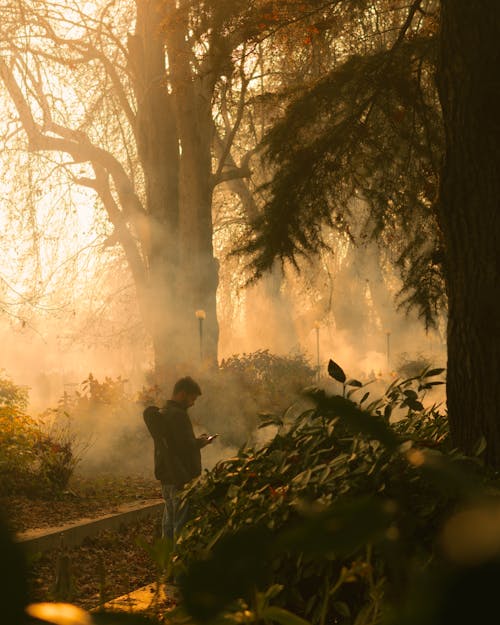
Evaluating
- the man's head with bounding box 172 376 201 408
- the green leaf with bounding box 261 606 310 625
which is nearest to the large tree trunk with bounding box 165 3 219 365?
the man's head with bounding box 172 376 201 408

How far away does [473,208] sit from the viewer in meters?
4.73

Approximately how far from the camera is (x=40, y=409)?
21938 millimetres

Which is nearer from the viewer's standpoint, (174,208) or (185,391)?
(185,391)

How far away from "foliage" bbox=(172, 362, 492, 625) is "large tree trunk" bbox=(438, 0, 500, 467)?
0.24m

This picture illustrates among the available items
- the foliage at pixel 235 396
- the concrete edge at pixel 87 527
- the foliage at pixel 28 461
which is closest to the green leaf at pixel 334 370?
the concrete edge at pixel 87 527

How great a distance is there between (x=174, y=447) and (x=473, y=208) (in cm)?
459

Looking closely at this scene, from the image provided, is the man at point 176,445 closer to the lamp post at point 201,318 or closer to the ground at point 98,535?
the ground at point 98,535

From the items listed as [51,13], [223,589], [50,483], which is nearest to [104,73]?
[51,13]

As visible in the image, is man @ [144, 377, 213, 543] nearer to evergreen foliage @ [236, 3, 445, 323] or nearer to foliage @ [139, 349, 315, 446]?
evergreen foliage @ [236, 3, 445, 323]

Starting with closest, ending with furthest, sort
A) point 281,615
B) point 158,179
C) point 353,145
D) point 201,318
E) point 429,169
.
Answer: point 281,615 → point 353,145 → point 429,169 → point 201,318 → point 158,179

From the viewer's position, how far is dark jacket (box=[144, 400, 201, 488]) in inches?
336

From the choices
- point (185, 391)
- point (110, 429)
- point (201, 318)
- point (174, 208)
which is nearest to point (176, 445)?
point (185, 391)

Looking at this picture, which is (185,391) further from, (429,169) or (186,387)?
(429,169)

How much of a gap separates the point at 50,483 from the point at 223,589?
1065 cm
